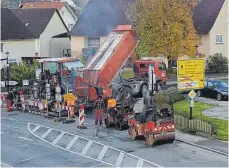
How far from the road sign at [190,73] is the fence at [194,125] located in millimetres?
1513

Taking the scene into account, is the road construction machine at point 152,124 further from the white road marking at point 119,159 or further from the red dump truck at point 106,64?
the red dump truck at point 106,64

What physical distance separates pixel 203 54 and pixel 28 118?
29.3 m

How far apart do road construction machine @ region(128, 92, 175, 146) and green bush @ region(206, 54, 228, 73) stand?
31.2 meters

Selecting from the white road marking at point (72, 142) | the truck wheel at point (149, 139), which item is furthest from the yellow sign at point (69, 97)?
the truck wheel at point (149, 139)

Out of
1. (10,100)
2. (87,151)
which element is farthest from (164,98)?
(10,100)

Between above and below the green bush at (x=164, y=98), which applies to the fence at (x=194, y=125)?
below

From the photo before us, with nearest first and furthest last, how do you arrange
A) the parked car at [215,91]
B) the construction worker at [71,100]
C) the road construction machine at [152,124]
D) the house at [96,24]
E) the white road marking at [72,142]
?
1. the road construction machine at [152,124]
2. the white road marking at [72,142]
3. the construction worker at [71,100]
4. the parked car at [215,91]
5. the house at [96,24]

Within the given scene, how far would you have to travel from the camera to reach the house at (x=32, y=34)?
5259 centimetres

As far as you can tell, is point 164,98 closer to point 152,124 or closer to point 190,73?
point 190,73

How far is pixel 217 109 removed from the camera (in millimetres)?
27719

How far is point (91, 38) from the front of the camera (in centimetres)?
5322

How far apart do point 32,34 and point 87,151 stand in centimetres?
3584

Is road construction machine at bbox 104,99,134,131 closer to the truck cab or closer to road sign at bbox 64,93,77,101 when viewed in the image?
Answer: road sign at bbox 64,93,77,101

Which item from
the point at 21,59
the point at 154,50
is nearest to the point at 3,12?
the point at 21,59
